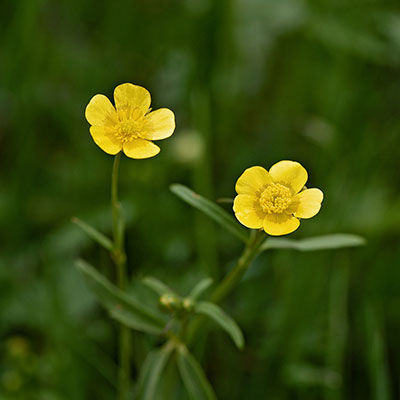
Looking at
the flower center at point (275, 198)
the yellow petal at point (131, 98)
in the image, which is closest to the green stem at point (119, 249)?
the yellow petal at point (131, 98)

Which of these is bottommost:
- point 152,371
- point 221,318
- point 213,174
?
point 152,371

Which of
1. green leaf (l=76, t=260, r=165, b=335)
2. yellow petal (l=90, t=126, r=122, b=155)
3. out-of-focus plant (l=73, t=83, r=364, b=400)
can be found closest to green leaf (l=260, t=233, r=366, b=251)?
out-of-focus plant (l=73, t=83, r=364, b=400)

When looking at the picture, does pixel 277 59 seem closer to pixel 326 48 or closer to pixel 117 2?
pixel 326 48

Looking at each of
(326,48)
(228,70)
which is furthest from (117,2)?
(326,48)

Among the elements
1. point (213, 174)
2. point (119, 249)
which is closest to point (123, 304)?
point (119, 249)

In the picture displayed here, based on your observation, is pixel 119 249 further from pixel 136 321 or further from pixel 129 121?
pixel 129 121

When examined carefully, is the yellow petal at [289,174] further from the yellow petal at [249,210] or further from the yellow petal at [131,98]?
the yellow petal at [131,98]

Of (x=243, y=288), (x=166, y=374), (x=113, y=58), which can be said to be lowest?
(x=166, y=374)
